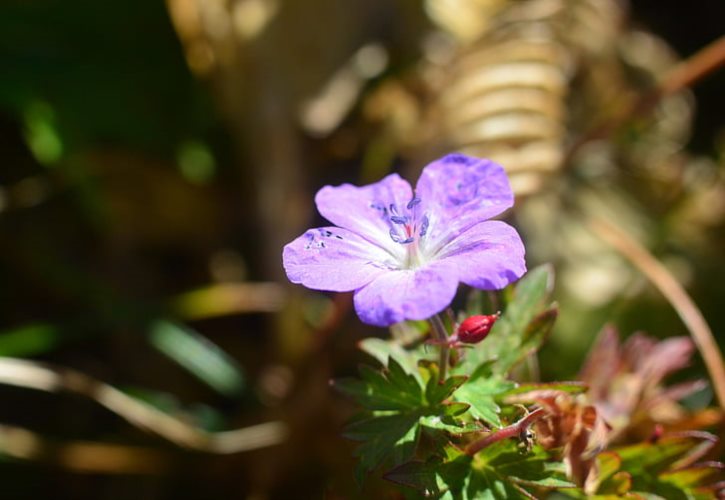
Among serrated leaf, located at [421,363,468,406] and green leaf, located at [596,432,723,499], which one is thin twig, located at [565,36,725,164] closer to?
green leaf, located at [596,432,723,499]

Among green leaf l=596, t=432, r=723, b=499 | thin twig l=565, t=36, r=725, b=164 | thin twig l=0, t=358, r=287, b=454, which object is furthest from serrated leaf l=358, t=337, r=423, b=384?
thin twig l=565, t=36, r=725, b=164

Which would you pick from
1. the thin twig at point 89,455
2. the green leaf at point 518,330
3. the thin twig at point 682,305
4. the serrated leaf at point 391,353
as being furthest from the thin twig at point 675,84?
the thin twig at point 89,455

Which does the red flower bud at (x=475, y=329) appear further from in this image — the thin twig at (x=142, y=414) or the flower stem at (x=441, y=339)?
the thin twig at (x=142, y=414)

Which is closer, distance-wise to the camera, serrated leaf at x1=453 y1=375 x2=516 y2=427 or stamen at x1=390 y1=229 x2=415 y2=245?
serrated leaf at x1=453 y1=375 x2=516 y2=427

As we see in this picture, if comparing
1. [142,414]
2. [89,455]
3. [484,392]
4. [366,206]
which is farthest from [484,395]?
[89,455]

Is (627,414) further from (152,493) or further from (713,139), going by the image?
(713,139)

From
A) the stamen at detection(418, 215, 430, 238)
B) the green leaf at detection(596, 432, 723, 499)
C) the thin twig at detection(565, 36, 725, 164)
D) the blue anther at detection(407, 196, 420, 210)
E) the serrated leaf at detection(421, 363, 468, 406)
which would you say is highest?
the thin twig at detection(565, 36, 725, 164)
